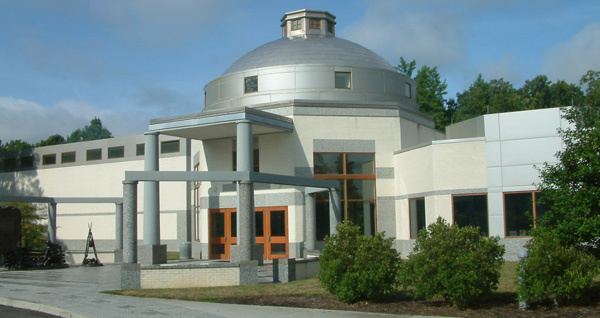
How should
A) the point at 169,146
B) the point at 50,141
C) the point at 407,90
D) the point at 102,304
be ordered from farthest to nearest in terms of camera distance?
1. the point at 50,141
2. the point at 169,146
3. the point at 407,90
4. the point at 102,304

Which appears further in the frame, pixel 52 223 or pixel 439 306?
pixel 52 223

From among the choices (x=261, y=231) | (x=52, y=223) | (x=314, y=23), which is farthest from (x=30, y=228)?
(x=314, y=23)

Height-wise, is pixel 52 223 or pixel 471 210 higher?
pixel 471 210

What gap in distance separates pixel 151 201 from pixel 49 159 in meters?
21.3

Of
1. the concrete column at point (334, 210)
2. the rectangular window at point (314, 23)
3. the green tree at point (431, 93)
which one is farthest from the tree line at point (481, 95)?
the concrete column at point (334, 210)

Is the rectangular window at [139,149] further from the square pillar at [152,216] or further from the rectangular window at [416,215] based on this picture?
the rectangular window at [416,215]

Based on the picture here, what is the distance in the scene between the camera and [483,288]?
527 inches

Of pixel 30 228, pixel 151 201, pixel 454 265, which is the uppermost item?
pixel 151 201

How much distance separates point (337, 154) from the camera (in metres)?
30.0

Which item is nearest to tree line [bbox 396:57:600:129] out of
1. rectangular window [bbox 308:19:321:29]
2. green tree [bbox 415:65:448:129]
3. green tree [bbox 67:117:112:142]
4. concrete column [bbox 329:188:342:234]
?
green tree [bbox 415:65:448:129]

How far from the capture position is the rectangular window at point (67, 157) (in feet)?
147

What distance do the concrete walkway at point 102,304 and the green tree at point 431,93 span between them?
4983 cm

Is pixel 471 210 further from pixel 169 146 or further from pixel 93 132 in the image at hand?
pixel 93 132

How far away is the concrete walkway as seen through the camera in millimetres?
13641
